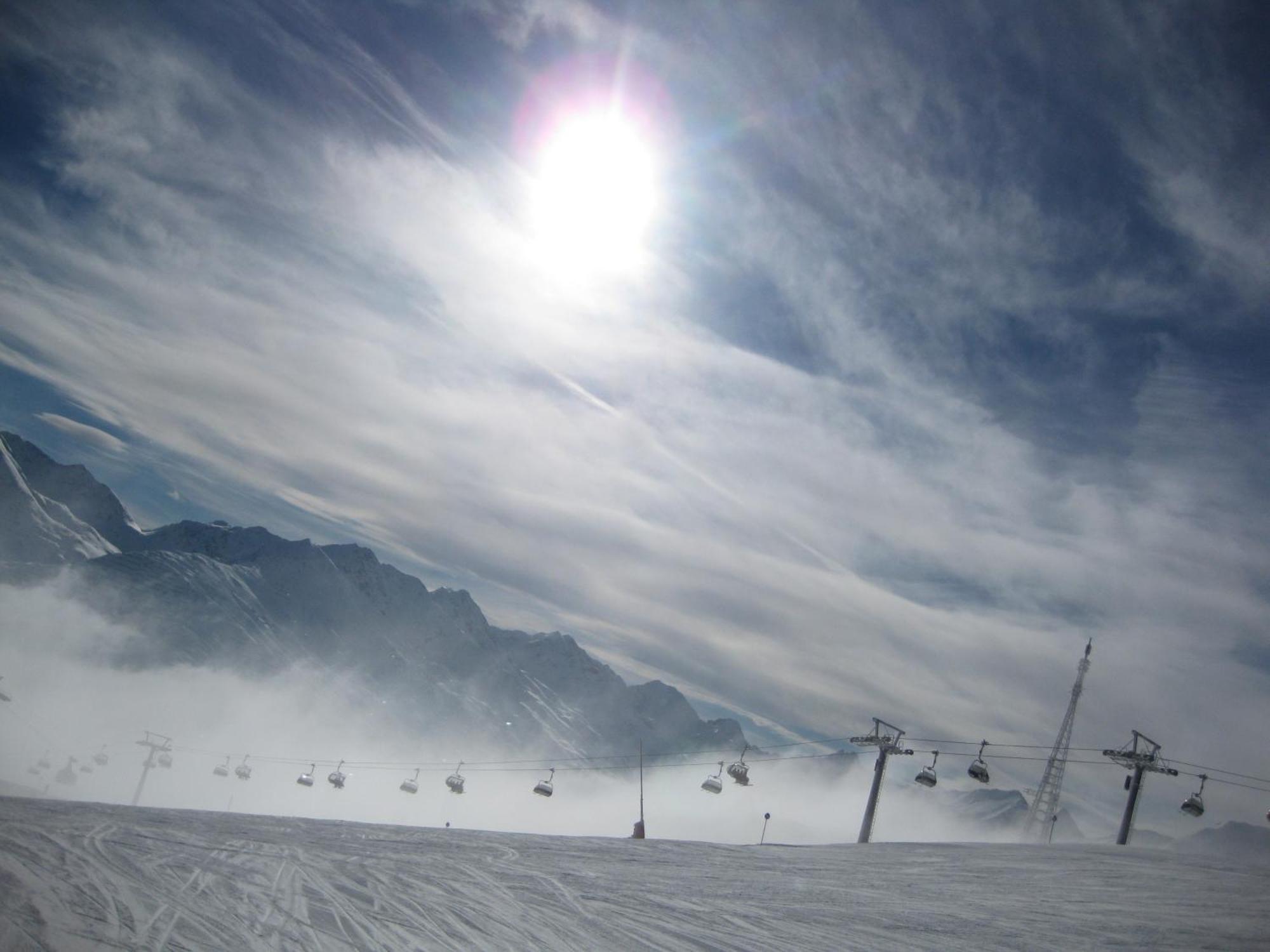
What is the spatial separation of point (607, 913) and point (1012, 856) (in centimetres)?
1815

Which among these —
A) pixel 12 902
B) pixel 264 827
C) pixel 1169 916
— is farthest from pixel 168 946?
pixel 1169 916

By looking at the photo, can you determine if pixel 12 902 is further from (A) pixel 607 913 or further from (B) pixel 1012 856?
(B) pixel 1012 856

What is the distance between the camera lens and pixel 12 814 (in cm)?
1867

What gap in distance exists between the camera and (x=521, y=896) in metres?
17.5

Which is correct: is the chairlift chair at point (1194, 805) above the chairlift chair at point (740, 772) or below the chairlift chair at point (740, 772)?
above

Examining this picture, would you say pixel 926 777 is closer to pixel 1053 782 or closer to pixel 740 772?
pixel 740 772

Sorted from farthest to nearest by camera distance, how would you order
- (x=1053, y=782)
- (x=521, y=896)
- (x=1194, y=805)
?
(x=1053, y=782)
(x=1194, y=805)
(x=521, y=896)

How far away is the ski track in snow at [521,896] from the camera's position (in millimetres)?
13305

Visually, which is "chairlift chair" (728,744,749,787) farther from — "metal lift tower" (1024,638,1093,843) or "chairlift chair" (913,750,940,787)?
"metal lift tower" (1024,638,1093,843)

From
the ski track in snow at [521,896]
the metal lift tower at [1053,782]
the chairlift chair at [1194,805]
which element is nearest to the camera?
the ski track in snow at [521,896]

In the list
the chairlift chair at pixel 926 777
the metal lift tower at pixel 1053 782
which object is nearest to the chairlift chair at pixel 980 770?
the chairlift chair at pixel 926 777

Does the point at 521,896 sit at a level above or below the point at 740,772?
above

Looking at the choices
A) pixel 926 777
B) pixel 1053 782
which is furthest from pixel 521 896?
pixel 1053 782

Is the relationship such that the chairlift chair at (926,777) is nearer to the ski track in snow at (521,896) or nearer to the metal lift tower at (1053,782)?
the ski track in snow at (521,896)
